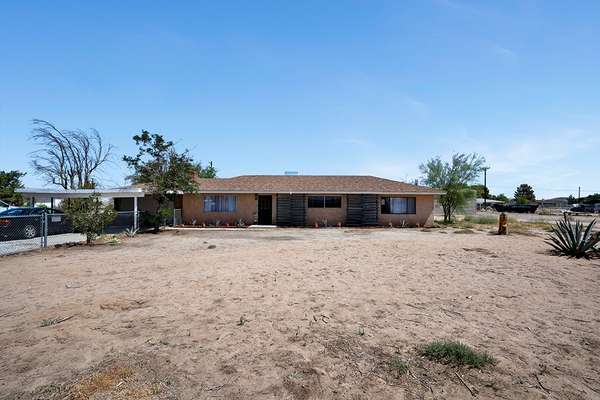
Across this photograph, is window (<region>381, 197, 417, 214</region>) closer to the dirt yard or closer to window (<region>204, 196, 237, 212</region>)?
window (<region>204, 196, 237, 212</region>)

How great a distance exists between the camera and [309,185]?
26.3m

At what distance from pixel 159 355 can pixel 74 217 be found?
41.9 ft

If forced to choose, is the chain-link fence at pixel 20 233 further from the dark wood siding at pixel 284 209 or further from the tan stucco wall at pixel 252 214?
the dark wood siding at pixel 284 209

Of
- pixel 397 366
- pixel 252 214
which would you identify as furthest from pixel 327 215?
pixel 397 366

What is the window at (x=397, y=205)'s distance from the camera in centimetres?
2606

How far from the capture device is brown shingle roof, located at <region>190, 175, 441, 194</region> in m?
25.0

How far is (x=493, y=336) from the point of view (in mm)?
4758

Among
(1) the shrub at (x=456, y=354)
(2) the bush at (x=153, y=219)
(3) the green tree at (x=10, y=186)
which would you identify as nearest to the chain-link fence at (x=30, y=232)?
(2) the bush at (x=153, y=219)

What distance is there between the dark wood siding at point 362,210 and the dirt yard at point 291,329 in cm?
1574

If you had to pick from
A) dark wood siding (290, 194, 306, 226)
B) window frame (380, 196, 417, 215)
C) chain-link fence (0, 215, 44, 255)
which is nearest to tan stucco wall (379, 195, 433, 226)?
window frame (380, 196, 417, 215)

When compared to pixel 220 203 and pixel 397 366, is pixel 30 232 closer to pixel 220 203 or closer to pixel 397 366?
pixel 220 203

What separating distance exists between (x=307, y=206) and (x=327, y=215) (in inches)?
63.6

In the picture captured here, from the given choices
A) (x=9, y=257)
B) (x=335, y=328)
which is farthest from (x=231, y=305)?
(x=9, y=257)

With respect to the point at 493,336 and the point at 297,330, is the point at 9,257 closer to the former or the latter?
the point at 297,330
